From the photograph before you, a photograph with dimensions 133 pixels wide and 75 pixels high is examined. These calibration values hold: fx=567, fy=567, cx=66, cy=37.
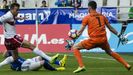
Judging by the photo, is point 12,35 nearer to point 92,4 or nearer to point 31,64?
point 31,64

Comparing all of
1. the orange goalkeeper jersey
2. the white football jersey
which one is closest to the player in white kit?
the white football jersey

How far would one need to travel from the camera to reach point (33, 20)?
2988cm

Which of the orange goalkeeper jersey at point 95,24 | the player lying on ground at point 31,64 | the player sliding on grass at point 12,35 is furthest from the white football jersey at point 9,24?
the orange goalkeeper jersey at point 95,24

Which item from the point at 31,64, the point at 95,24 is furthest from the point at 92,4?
the point at 31,64

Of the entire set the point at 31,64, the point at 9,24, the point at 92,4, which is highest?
the point at 92,4

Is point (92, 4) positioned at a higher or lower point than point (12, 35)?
higher

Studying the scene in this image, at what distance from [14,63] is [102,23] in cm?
283

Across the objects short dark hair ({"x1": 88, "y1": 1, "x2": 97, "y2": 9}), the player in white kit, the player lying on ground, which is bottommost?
the player lying on ground

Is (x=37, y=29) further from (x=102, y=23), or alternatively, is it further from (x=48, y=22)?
(x=102, y=23)

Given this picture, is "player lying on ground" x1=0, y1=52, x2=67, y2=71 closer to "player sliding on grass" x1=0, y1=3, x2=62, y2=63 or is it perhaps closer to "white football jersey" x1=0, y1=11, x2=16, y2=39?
"player sliding on grass" x1=0, y1=3, x2=62, y2=63

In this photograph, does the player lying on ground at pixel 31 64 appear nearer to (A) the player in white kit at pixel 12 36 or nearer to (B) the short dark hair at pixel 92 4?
(A) the player in white kit at pixel 12 36

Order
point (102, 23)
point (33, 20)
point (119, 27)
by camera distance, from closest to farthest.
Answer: point (102, 23) → point (119, 27) → point (33, 20)

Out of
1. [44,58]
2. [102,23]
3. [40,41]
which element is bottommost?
[40,41]

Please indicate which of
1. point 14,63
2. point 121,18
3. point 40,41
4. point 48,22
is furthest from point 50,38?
point 14,63
